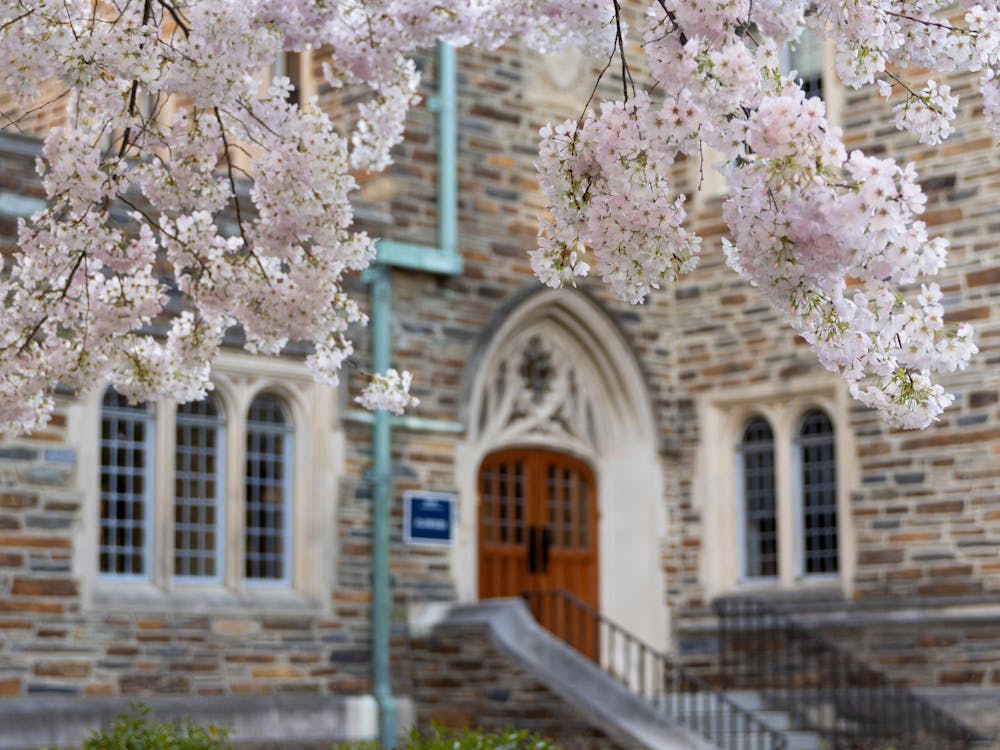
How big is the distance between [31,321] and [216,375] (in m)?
5.40

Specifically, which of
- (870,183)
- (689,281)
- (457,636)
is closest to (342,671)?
(457,636)

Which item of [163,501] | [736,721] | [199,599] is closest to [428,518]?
[199,599]

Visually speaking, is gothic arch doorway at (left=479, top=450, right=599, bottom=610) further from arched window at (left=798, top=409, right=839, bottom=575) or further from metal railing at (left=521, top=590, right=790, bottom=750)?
arched window at (left=798, top=409, right=839, bottom=575)

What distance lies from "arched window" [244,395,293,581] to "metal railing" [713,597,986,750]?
3393 mm

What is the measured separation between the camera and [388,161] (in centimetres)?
870

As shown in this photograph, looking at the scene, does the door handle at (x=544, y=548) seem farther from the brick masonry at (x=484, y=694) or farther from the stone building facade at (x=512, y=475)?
the brick masonry at (x=484, y=694)

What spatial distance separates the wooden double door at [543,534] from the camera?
14961 millimetres

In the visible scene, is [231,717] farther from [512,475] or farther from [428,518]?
[512,475]

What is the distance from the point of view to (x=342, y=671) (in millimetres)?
13414

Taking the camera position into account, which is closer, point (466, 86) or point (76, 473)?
point (76, 473)

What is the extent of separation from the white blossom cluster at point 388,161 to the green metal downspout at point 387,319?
5091 millimetres

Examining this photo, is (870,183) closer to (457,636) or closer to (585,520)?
(457,636)

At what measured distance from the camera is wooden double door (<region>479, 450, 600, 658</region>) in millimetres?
14961

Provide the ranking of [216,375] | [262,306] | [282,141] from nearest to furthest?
[282,141]
[262,306]
[216,375]
